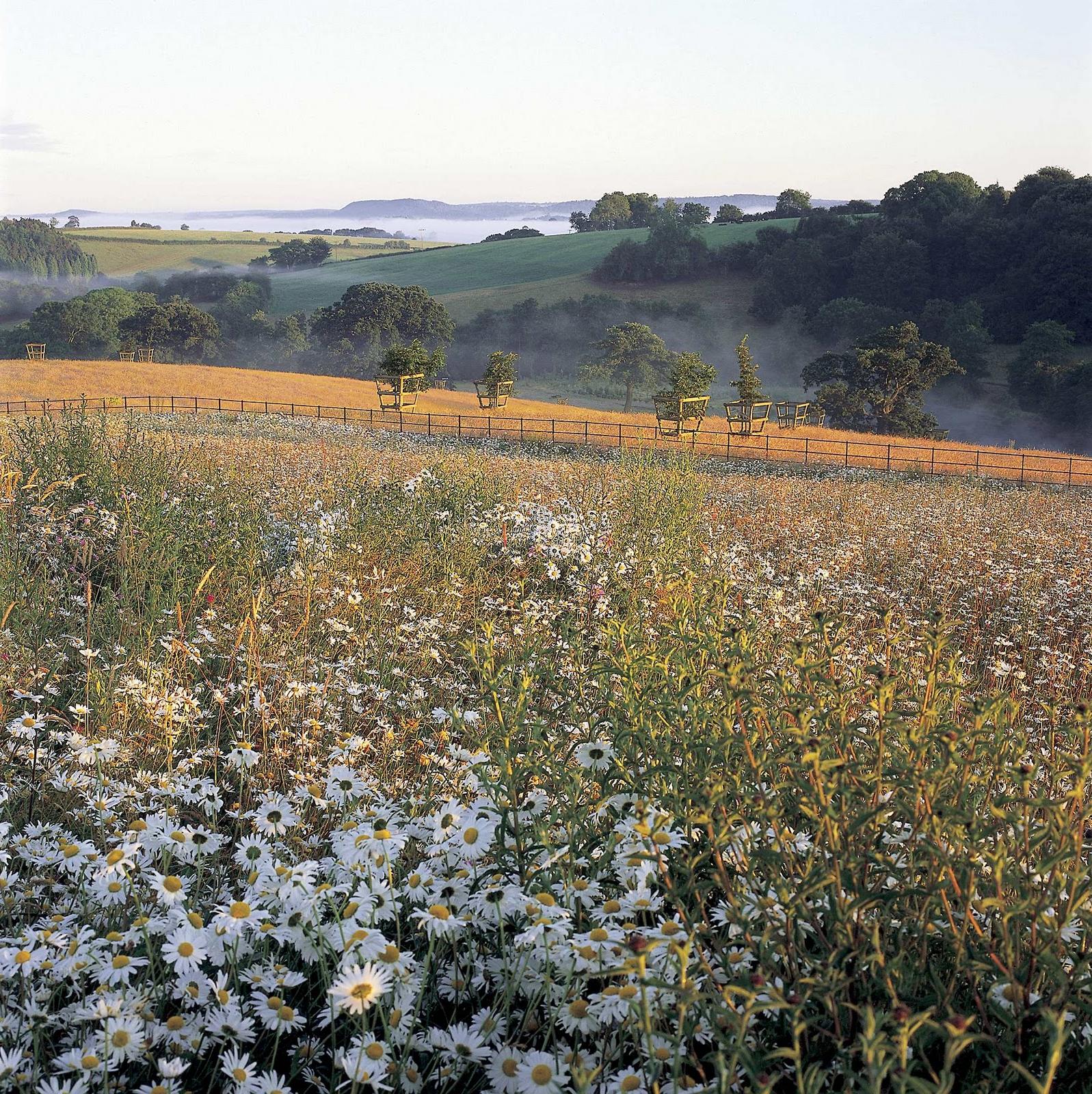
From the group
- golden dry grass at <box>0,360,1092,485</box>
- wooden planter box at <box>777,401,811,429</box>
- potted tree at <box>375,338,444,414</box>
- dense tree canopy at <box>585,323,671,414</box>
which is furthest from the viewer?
dense tree canopy at <box>585,323,671,414</box>

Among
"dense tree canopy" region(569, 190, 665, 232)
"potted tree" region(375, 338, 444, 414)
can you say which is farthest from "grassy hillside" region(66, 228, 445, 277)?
"potted tree" region(375, 338, 444, 414)

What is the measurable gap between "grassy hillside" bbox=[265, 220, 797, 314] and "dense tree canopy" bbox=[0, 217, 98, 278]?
22.9 metres

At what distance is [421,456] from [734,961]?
18813 millimetres

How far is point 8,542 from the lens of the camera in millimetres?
7129

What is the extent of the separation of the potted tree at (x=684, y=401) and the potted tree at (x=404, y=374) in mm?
11035

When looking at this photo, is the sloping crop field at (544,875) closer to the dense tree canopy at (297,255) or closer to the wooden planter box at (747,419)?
the wooden planter box at (747,419)

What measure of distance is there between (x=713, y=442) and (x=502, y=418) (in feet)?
33.7

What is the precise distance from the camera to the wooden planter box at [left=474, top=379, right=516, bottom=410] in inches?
1892

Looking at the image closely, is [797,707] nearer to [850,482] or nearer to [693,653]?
[693,653]

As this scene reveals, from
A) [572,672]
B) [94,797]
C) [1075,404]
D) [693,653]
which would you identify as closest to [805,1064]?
[693,653]

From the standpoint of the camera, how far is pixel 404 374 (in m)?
49.9

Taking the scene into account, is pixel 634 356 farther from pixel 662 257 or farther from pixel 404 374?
pixel 662 257

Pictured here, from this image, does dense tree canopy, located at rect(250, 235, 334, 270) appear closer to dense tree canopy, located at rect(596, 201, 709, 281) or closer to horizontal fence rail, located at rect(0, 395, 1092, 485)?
dense tree canopy, located at rect(596, 201, 709, 281)

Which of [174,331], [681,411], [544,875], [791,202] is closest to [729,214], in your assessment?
[791,202]
